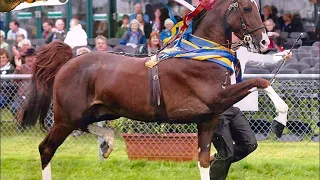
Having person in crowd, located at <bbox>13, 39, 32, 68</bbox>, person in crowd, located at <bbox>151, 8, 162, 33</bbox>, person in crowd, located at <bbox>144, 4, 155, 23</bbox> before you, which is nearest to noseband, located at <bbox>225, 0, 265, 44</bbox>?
person in crowd, located at <bbox>13, 39, 32, 68</bbox>

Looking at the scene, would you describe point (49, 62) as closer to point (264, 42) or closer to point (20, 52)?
point (264, 42)

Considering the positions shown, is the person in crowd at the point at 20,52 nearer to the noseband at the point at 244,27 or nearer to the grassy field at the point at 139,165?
the grassy field at the point at 139,165

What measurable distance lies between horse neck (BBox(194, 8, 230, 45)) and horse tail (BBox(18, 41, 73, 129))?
5.59ft

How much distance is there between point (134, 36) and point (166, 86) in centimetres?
720

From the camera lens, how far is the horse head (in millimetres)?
7180

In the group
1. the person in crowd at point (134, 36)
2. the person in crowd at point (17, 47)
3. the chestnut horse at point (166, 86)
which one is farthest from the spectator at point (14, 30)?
the chestnut horse at point (166, 86)

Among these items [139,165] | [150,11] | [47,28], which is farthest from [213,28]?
[47,28]

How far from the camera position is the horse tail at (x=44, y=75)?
8.30 meters

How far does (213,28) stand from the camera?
289 inches

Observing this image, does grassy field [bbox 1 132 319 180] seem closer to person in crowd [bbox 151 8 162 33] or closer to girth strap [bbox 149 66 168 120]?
girth strap [bbox 149 66 168 120]

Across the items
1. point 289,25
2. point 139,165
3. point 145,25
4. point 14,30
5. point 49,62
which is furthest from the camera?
point 14,30

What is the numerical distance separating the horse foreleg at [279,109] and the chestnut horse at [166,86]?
0.29 ft

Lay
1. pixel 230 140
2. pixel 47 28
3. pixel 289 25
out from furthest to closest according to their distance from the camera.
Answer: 1. pixel 47 28
2. pixel 289 25
3. pixel 230 140

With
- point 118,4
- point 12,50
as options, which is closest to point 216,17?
point 12,50
